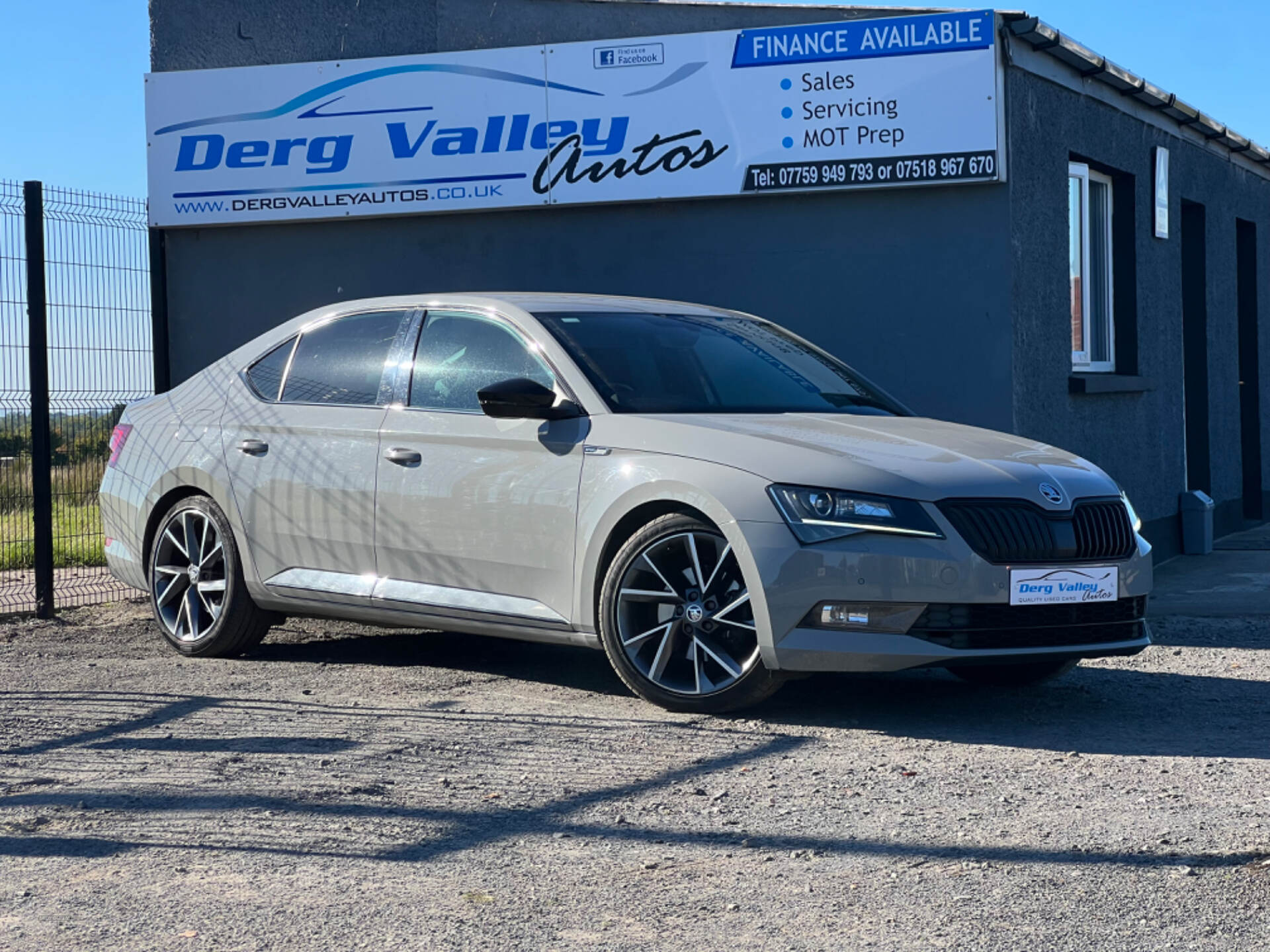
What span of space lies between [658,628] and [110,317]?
5396mm

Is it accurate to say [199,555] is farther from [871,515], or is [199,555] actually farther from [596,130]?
[596,130]

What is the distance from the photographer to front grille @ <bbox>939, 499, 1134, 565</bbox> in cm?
574

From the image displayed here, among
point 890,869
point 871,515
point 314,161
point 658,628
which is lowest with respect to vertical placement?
point 890,869

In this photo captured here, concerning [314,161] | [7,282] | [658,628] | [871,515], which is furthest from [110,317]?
[871,515]

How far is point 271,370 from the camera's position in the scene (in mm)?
7746

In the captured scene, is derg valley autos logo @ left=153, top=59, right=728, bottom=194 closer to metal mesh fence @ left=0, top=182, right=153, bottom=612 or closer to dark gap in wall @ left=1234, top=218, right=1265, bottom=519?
metal mesh fence @ left=0, top=182, right=153, bottom=612

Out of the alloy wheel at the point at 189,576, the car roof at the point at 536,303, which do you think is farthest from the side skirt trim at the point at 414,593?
the car roof at the point at 536,303

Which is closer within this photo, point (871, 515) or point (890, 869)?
point (890, 869)

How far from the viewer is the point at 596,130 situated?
10.7 meters

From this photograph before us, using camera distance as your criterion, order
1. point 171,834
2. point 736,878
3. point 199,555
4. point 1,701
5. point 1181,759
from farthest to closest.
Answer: point 199,555 → point 1,701 → point 1181,759 → point 171,834 → point 736,878

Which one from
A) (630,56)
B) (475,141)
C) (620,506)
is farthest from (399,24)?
(620,506)

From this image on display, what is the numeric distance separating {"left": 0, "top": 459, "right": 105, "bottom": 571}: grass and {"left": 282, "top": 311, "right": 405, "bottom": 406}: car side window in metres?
2.11

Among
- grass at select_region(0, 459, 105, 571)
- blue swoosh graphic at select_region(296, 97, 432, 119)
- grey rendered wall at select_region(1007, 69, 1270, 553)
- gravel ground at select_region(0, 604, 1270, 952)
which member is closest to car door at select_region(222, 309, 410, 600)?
gravel ground at select_region(0, 604, 1270, 952)

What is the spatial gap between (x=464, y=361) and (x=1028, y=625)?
262 centimetres
